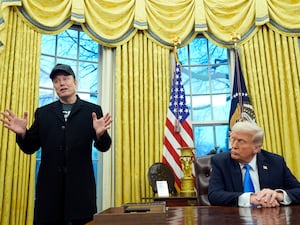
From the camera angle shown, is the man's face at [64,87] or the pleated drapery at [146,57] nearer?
the man's face at [64,87]

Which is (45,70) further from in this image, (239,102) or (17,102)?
(239,102)

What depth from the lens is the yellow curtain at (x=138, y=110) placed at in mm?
3389

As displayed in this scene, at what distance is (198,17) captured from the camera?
12.8ft

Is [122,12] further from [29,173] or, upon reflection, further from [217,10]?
[29,173]

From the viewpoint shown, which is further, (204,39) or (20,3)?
(204,39)

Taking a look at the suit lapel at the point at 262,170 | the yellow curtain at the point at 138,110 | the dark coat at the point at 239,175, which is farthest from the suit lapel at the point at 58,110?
the yellow curtain at the point at 138,110

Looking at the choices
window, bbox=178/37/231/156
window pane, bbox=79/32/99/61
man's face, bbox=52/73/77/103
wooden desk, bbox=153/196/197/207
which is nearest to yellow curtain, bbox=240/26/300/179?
window, bbox=178/37/231/156

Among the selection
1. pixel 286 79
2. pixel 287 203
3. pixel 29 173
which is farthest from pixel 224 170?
pixel 286 79

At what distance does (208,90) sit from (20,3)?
7.82ft

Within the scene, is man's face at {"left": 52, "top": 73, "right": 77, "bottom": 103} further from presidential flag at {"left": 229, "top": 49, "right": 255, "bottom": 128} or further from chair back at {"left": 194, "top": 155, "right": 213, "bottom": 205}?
presidential flag at {"left": 229, "top": 49, "right": 255, "bottom": 128}

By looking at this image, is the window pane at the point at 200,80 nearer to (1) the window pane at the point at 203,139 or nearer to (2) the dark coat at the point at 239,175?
(1) the window pane at the point at 203,139

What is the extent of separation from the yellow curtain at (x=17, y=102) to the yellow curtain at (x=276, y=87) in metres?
2.43

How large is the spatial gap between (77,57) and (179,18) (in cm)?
134

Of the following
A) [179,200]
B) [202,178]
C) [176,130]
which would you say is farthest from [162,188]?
[202,178]
